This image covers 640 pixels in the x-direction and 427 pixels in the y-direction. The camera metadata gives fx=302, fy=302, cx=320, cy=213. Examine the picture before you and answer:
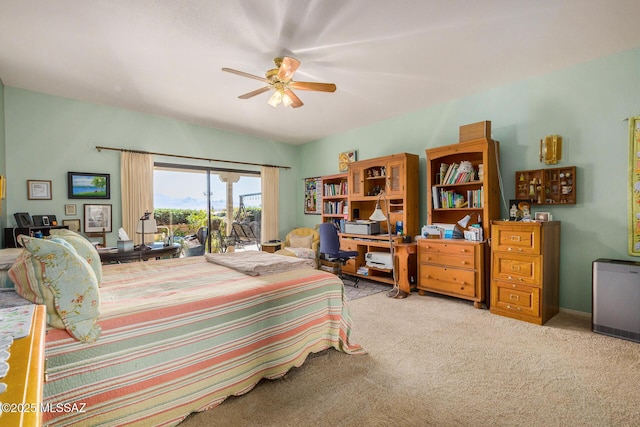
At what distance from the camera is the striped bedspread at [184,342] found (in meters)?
1.35

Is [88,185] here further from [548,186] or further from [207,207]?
[548,186]

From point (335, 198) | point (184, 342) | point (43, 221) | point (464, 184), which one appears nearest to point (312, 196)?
point (335, 198)

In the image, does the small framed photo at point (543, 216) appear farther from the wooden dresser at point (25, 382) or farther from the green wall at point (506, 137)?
the wooden dresser at point (25, 382)

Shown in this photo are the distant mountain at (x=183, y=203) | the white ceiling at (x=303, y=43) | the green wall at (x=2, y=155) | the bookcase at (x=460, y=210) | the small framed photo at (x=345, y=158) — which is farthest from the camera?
the small framed photo at (x=345, y=158)

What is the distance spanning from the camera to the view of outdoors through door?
4934 mm

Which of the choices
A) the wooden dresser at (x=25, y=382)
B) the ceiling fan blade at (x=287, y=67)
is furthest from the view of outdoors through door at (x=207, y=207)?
the wooden dresser at (x=25, y=382)

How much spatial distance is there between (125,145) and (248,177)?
2.13m

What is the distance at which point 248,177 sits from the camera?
19.6ft

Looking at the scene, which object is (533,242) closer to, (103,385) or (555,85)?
(555,85)

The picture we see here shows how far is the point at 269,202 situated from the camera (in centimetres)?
604

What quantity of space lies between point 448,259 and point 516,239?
81cm

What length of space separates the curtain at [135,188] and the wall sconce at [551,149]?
5.20 m

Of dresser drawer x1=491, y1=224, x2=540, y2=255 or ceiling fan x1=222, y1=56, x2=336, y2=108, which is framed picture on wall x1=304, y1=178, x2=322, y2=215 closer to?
ceiling fan x1=222, y1=56, x2=336, y2=108

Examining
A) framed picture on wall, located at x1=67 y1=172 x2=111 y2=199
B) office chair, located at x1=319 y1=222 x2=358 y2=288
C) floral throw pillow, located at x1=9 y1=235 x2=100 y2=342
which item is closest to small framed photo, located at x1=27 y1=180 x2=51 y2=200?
framed picture on wall, located at x1=67 y1=172 x2=111 y2=199
